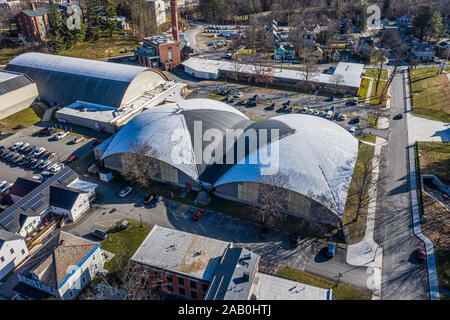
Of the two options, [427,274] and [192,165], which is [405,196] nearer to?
[427,274]

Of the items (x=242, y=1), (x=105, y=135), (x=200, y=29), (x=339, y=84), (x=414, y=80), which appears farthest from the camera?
(x=242, y=1)

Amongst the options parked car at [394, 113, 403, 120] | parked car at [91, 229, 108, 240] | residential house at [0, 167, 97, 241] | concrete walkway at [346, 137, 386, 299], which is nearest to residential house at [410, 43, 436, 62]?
parked car at [394, 113, 403, 120]

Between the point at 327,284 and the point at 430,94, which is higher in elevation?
the point at 430,94

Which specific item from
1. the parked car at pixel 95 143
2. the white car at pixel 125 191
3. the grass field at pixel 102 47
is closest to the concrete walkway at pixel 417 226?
the white car at pixel 125 191

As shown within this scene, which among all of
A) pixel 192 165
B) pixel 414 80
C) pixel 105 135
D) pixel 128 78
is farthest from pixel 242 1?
pixel 192 165

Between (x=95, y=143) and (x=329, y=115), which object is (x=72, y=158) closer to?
(x=95, y=143)

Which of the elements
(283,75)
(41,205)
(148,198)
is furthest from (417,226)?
(283,75)

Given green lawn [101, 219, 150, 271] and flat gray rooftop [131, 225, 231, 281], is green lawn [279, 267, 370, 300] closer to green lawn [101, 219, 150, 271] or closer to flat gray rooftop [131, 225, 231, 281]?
flat gray rooftop [131, 225, 231, 281]
